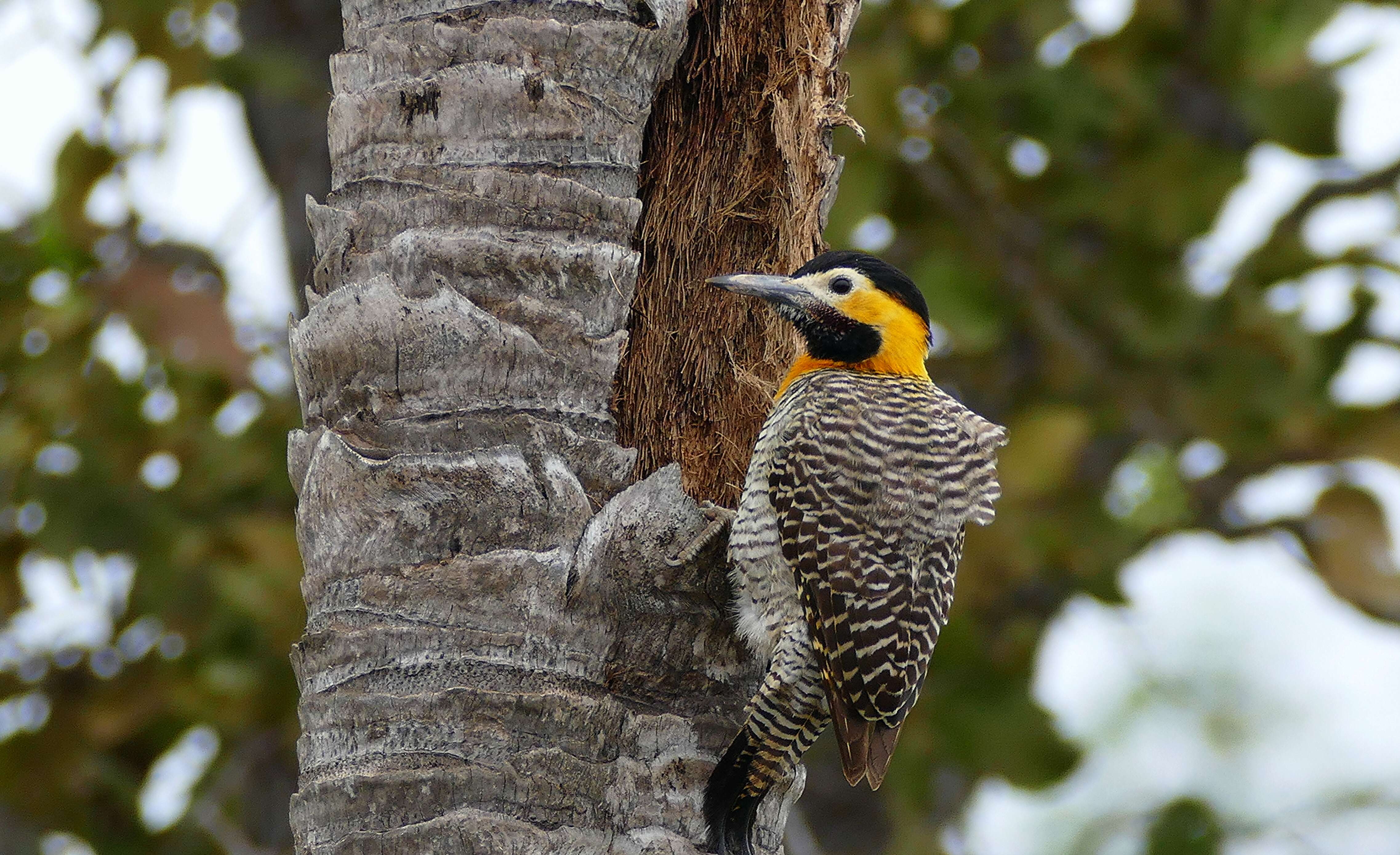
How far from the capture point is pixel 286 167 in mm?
6727

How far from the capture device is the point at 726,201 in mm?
3949

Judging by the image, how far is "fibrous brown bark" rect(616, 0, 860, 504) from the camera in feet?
12.3

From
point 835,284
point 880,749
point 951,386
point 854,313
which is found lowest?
point 951,386

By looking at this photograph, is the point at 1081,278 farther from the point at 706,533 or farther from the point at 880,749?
the point at 706,533

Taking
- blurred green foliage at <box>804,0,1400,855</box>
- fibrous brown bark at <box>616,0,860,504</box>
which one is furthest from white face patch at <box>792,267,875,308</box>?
blurred green foliage at <box>804,0,1400,855</box>

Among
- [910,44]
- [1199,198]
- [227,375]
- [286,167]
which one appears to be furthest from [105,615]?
[1199,198]

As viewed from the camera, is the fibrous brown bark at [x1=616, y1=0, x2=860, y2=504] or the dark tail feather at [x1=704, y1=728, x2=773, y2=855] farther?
the fibrous brown bark at [x1=616, y1=0, x2=860, y2=504]

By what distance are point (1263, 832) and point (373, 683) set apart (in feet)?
15.3

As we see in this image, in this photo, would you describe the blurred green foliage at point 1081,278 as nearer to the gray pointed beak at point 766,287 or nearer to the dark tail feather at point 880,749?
the gray pointed beak at point 766,287

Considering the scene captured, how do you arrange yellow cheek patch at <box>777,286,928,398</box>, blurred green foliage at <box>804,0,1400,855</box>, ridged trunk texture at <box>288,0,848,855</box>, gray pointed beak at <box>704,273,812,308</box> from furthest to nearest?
blurred green foliage at <box>804,0,1400,855</box>
yellow cheek patch at <box>777,286,928,398</box>
gray pointed beak at <box>704,273,812,308</box>
ridged trunk texture at <box>288,0,848,855</box>

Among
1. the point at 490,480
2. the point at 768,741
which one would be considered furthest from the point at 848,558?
the point at 490,480

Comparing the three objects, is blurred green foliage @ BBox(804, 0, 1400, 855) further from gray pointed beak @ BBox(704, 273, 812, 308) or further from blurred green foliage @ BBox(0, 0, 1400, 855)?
gray pointed beak @ BBox(704, 273, 812, 308)

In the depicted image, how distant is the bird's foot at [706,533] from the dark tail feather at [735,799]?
39 centimetres

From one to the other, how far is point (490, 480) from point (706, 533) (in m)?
0.49
